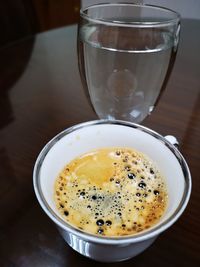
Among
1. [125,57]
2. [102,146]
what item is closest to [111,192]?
[102,146]

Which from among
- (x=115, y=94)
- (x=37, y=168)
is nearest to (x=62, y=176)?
(x=37, y=168)

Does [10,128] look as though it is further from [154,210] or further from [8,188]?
[154,210]

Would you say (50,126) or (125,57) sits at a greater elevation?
(125,57)

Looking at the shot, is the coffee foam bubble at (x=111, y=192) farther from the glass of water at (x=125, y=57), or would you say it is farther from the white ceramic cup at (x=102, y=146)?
the glass of water at (x=125, y=57)

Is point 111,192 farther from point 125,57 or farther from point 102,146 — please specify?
point 125,57

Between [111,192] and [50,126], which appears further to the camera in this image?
[50,126]
